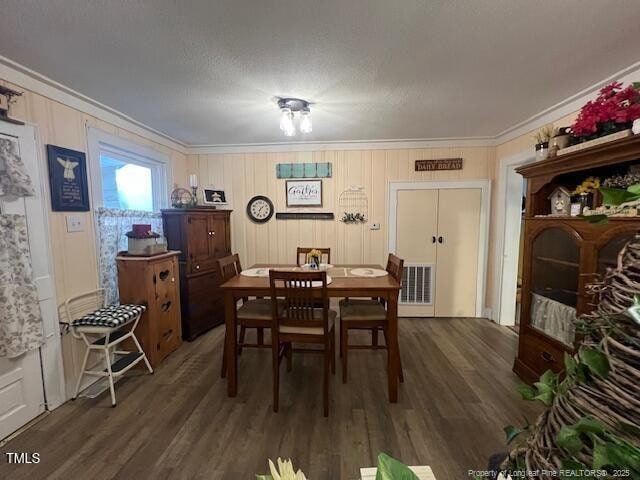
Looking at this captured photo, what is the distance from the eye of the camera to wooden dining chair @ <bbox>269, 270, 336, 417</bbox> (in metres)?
1.87

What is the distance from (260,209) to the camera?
3.81 meters

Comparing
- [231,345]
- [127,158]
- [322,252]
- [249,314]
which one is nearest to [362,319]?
[249,314]

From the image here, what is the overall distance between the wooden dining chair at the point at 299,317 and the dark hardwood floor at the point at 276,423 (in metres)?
0.25

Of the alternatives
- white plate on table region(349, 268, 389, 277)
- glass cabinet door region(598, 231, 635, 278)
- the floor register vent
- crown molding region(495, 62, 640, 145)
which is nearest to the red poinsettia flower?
crown molding region(495, 62, 640, 145)

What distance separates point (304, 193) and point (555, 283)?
9.01 ft

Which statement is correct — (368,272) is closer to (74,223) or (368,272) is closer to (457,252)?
(457,252)

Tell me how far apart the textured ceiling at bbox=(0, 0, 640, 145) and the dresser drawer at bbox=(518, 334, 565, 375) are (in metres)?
1.95

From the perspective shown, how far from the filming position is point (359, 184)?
3680 mm

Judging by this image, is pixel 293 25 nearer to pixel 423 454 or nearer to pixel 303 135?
pixel 303 135

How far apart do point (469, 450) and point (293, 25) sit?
8.44ft

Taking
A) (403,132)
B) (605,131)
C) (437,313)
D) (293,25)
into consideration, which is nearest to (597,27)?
(605,131)

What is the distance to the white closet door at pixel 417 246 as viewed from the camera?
3.61 meters

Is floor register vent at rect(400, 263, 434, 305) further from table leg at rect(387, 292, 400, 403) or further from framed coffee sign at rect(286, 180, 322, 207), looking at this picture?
table leg at rect(387, 292, 400, 403)

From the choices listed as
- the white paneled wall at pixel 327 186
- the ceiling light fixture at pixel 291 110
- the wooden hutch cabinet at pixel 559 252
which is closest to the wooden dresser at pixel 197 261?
the white paneled wall at pixel 327 186
